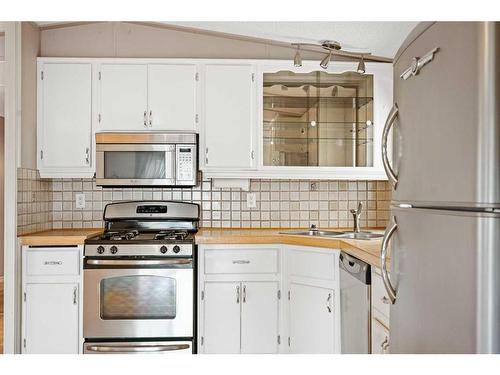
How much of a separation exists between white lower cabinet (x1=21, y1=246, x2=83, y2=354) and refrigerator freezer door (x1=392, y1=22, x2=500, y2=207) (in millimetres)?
2306

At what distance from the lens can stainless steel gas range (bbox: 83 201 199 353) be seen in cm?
274

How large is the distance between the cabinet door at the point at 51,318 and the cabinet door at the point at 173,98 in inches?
50.4

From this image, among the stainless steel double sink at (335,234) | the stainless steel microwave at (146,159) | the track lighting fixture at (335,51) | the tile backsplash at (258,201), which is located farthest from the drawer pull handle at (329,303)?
the track lighting fixture at (335,51)

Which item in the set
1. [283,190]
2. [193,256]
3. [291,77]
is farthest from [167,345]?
[291,77]

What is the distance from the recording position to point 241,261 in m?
2.86

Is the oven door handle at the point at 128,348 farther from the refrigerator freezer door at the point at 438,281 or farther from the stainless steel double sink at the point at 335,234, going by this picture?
the refrigerator freezer door at the point at 438,281

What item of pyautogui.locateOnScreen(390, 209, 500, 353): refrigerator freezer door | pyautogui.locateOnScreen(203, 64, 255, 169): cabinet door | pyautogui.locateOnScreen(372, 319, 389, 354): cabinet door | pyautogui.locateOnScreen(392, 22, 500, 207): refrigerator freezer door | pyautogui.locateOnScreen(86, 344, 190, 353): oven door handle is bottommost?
pyautogui.locateOnScreen(86, 344, 190, 353): oven door handle

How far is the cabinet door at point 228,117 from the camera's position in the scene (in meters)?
3.14

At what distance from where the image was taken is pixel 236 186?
3.29m

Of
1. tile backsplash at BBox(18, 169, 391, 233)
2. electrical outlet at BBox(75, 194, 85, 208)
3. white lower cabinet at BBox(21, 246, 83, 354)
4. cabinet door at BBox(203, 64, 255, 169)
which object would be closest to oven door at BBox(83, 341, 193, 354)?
white lower cabinet at BBox(21, 246, 83, 354)

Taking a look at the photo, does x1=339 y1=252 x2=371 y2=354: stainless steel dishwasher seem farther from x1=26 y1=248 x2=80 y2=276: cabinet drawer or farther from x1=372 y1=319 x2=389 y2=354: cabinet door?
x1=26 y1=248 x2=80 y2=276: cabinet drawer

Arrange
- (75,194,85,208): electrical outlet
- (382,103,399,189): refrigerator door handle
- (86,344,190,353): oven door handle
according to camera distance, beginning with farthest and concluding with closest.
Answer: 1. (75,194,85,208): electrical outlet
2. (86,344,190,353): oven door handle
3. (382,103,399,189): refrigerator door handle

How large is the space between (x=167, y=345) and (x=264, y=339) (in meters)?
0.63

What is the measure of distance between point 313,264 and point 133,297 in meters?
1.16
